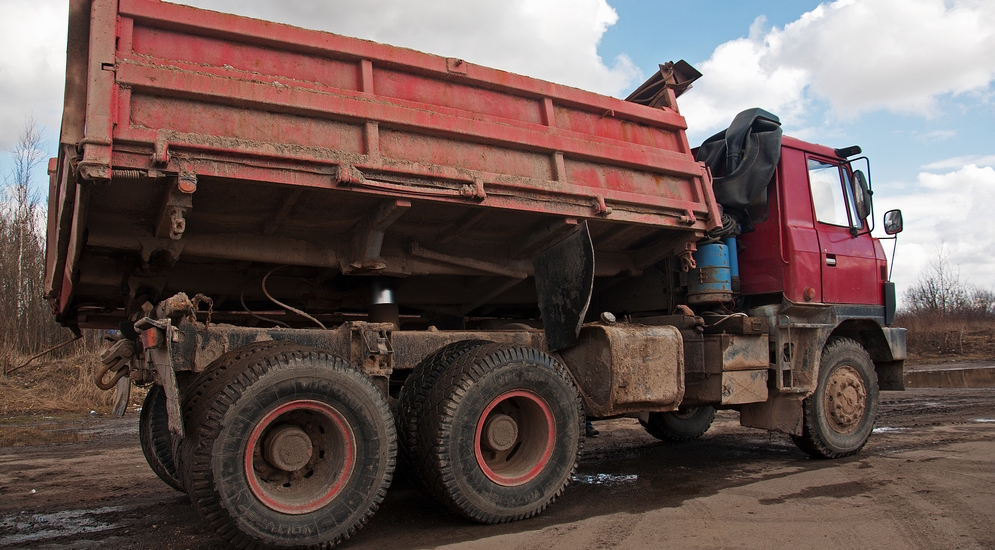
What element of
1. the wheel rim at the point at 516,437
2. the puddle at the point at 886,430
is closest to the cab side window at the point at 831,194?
the puddle at the point at 886,430

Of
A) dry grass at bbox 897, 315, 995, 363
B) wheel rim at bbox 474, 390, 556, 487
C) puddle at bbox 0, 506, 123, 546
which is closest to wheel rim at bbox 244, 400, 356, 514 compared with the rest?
wheel rim at bbox 474, 390, 556, 487

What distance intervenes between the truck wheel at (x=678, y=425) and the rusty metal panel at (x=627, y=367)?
2537 mm

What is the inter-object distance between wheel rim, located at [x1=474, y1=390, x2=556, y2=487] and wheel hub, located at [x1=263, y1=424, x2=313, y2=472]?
3.34 ft

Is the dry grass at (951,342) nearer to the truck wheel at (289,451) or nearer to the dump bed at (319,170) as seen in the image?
the dump bed at (319,170)

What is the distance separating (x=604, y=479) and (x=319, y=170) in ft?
11.1

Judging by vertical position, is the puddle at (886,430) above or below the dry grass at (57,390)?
below

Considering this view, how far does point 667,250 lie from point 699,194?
1.68ft

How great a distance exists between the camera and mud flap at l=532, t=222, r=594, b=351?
14.8ft

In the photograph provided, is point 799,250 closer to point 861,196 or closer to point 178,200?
point 861,196

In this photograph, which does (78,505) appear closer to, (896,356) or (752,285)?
(752,285)

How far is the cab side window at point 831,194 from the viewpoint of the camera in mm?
6035

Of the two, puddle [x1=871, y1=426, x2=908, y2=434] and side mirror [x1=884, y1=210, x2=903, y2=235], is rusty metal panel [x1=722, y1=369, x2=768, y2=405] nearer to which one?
side mirror [x1=884, y1=210, x2=903, y2=235]

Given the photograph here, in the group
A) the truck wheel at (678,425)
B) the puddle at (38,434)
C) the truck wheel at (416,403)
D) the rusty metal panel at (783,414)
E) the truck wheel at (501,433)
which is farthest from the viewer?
the puddle at (38,434)

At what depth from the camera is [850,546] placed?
3398 mm
